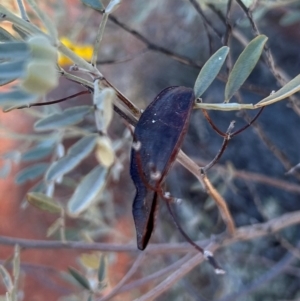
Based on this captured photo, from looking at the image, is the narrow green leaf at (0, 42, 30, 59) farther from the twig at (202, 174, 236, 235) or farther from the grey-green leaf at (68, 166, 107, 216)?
the twig at (202, 174, 236, 235)

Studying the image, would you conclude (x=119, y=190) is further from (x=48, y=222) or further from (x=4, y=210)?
(x=4, y=210)

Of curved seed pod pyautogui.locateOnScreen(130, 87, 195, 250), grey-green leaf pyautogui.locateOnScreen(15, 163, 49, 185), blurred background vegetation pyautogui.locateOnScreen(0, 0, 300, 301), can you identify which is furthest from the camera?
blurred background vegetation pyautogui.locateOnScreen(0, 0, 300, 301)

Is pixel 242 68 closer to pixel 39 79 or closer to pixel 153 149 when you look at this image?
pixel 153 149

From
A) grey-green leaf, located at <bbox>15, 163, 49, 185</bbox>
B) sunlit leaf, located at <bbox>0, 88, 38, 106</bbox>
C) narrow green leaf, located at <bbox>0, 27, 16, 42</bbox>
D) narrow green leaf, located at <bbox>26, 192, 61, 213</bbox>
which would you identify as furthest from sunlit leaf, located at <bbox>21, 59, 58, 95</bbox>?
grey-green leaf, located at <bbox>15, 163, 49, 185</bbox>

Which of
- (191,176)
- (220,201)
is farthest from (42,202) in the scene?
(191,176)

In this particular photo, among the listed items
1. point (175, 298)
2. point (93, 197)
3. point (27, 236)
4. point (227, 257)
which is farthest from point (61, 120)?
point (27, 236)
